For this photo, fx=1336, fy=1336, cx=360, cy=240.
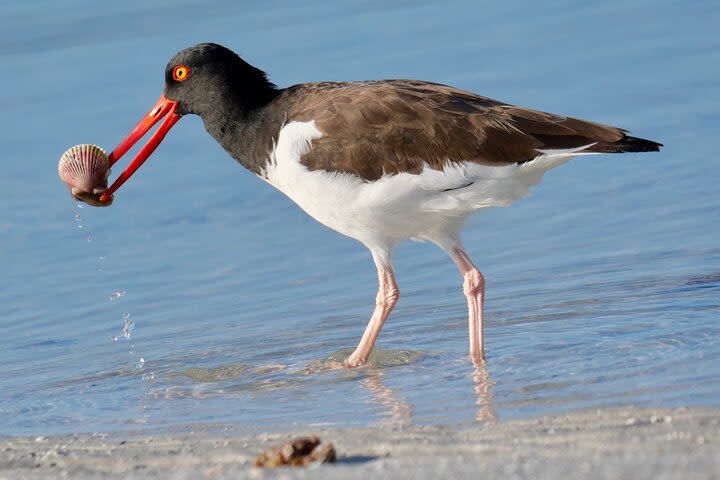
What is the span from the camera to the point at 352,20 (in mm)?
13617

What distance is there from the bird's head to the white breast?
1.62ft

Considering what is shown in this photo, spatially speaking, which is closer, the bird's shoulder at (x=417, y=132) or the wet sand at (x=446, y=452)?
the wet sand at (x=446, y=452)

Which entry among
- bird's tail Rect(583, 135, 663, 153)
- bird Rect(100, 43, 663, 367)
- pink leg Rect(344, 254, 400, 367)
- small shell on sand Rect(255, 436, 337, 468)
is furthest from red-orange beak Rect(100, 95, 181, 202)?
small shell on sand Rect(255, 436, 337, 468)

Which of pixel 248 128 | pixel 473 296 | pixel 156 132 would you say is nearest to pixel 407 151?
pixel 248 128

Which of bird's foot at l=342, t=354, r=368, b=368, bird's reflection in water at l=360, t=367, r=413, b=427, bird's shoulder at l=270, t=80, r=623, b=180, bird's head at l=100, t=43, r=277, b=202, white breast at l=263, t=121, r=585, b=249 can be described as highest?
bird's head at l=100, t=43, r=277, b=202

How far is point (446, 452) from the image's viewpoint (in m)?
4.60

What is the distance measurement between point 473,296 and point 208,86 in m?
1.85

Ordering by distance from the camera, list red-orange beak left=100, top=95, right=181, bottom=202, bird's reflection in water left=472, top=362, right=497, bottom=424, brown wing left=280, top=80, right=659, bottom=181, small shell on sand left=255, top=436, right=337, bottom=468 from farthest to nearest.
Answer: red-orange beak left=100, top=95, right=181, bottom=202
brown wing left=280, top=80, right=659, bottom=181
bird's reflection in water left=472, top=362, right=497, bottom=424
small shell on sand left=255, top=436, right=337, bottom=468

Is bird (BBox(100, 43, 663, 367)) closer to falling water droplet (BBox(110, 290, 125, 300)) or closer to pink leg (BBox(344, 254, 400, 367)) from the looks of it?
pink leg (BBox(344, 254, 400, 367))

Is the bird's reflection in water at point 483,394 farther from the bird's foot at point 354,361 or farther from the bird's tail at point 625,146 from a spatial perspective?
the bird's tail at point 625,146

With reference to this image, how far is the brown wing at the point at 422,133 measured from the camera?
661 cm

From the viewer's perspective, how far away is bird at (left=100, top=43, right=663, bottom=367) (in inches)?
261

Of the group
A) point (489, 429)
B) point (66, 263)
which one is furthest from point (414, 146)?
point (66, 263)

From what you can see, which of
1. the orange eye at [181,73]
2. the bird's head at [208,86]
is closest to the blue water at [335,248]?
the bird's head at [208,86]
